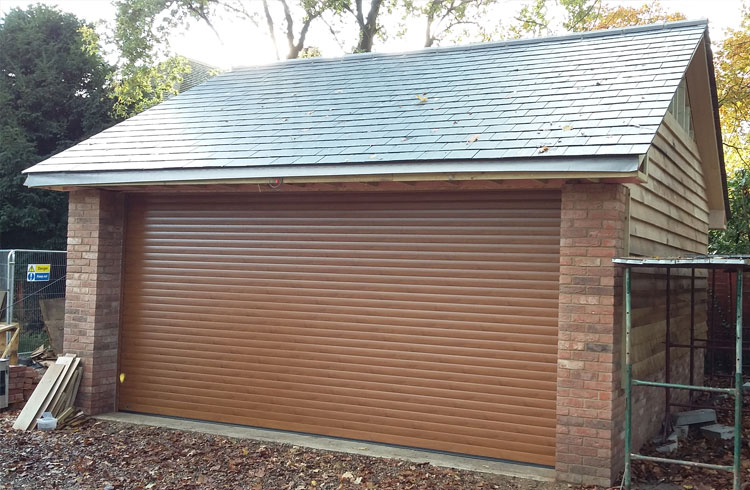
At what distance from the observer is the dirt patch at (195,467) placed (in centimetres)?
637

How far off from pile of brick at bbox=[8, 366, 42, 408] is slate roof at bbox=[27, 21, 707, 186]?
268 cm

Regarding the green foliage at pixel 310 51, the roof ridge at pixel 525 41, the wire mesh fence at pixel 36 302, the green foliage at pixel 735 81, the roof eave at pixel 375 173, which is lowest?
the wire mesh fence at pixel 36 302

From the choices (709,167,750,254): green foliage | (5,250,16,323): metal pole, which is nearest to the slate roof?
(5,250,16,323): metal pole

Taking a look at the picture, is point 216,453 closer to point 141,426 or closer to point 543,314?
point 141,426

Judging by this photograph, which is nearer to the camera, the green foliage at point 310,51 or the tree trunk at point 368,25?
the tree trunk at point 368,25

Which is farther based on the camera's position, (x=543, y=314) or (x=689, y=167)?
(x=689, y=167)

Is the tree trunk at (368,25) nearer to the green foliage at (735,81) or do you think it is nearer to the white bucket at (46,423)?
the green foliage at (735,81)

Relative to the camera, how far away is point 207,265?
872cm

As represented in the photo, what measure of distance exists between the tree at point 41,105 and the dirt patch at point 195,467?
11.1 meters

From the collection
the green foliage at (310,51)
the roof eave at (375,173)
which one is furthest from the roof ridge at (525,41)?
the green foliage at (310,51)

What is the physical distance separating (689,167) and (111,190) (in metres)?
7.93

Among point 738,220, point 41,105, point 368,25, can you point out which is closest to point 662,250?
point 738,220

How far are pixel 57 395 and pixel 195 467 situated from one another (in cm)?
261

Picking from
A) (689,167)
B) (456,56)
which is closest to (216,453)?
(456,56)
